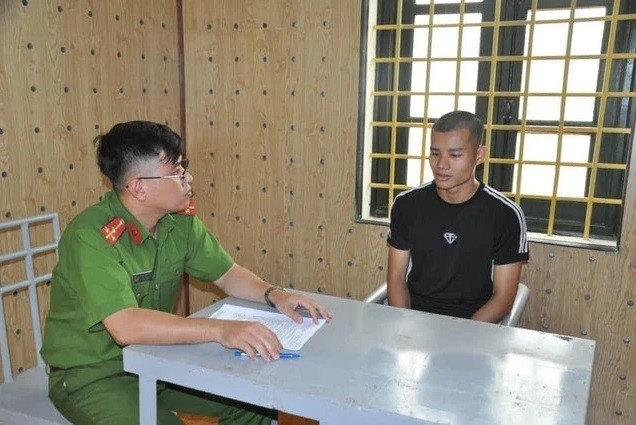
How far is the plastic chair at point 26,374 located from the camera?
1.48 metres

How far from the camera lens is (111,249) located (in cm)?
141

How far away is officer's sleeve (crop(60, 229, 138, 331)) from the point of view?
1320 millimetres

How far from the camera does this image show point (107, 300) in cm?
132

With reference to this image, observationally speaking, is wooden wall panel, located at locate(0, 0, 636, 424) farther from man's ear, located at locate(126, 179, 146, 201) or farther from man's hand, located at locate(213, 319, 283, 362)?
man's hand, located at locate(213, 319, 283, 362)

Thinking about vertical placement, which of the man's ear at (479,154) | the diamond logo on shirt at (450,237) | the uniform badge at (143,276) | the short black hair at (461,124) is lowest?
the uniform badge at (143,276)

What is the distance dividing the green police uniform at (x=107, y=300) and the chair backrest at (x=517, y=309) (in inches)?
36.1

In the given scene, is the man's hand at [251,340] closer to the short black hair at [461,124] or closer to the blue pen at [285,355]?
the blue pen at [285,355]

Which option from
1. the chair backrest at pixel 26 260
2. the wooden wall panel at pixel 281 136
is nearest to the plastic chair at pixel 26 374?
the chair backrest at pixel 26 260

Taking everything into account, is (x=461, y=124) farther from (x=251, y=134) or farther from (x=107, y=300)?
(x=107, y=300)

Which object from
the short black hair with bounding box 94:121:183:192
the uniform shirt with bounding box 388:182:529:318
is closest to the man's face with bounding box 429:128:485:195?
the uniform shirt with bounding box 388:182:529:318

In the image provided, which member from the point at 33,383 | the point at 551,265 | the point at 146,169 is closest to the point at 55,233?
the point at 33,383

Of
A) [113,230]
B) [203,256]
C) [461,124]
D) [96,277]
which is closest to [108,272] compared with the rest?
[96,277]

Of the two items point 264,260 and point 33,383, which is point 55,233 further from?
point 264,260

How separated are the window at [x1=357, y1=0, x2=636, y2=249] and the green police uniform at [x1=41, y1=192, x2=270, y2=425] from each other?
1.16m
